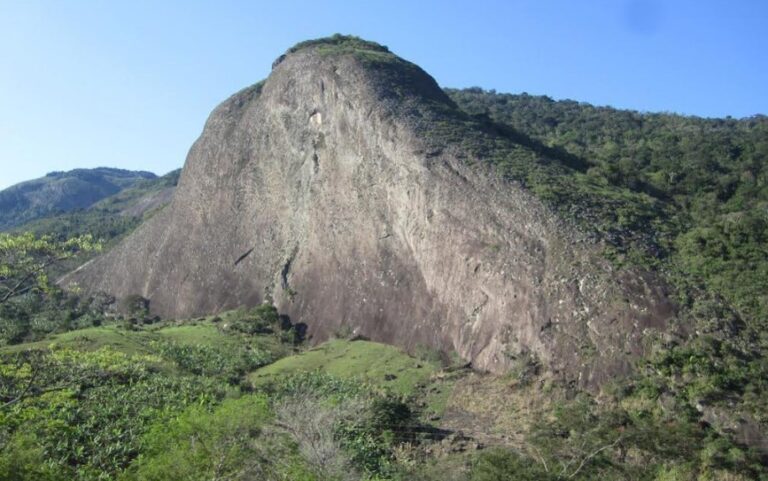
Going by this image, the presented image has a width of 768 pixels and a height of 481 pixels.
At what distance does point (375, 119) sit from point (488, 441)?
118ft

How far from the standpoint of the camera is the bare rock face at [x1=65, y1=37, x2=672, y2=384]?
1672 inches

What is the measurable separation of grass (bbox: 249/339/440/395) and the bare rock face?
6.43ft

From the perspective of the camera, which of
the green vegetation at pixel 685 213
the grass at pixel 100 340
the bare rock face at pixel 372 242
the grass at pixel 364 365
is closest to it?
the green vegetation at pixel 685 213

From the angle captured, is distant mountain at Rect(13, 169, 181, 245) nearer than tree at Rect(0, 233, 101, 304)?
No

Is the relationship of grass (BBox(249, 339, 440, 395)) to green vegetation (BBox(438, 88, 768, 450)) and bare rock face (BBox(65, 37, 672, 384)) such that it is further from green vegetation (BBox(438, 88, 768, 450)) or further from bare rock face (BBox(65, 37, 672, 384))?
green vegetation (BBox(438, 88, 768, 450))

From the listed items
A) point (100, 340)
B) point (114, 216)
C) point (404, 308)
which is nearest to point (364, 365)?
point (404, 308)

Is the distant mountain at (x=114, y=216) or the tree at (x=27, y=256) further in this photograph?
the distant mountain at (x=114, y=216)

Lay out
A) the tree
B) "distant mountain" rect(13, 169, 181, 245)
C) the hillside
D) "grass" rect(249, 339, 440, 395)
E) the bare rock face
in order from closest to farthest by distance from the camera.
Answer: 1. the tree
2. the hillside
3. the bare rock face
4. "grass" rect(249, 339, 440, 395)
5. "distant mountain" rect(13, 169, 181, 245)

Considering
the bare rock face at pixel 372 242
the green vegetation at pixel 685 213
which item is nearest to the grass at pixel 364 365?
the bare rock face at pixel 372 242

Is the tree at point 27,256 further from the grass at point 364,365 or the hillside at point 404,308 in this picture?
the grass at point 364,365

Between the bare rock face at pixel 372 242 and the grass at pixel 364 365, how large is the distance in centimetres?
196

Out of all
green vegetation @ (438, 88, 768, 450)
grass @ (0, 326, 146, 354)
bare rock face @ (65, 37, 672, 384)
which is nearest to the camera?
green vegetation @ (438, 88, 768, 450)

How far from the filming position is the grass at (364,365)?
44812 mm

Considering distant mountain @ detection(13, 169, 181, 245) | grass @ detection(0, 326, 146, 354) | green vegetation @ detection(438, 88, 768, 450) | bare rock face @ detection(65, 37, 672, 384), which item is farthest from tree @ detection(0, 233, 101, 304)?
distant mountain @ detection(13, 169, 181, 245)
